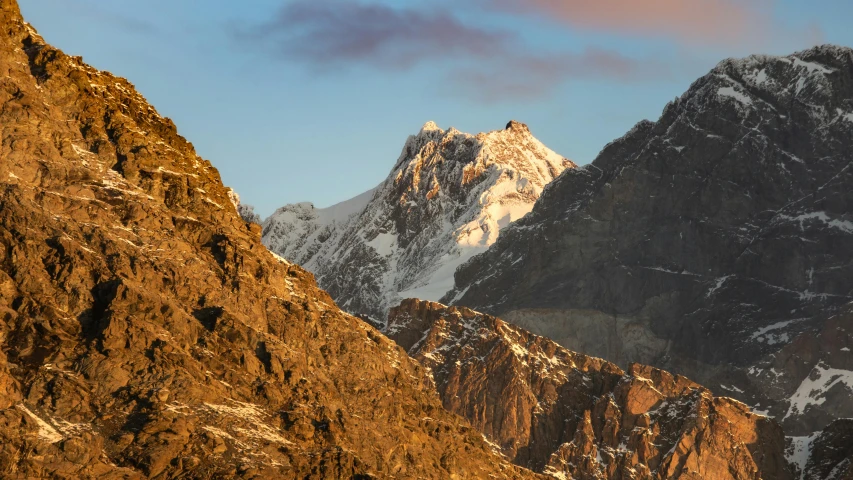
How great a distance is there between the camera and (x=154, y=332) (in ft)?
431

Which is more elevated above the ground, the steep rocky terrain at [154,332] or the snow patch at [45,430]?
the steep rocky terrain at [154,332]

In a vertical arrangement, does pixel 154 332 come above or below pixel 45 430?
above

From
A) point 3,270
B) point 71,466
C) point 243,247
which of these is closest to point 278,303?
point 243,247

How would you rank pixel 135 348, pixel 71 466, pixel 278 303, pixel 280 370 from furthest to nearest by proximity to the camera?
pixel 278 303
pixel 280 370
pixel 135 348
pixel 71 466

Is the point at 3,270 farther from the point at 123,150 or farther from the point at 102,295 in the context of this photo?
the point at 123,150

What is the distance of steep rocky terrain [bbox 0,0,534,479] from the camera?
404 ft

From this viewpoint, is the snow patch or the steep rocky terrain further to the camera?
the steep rocky terrain

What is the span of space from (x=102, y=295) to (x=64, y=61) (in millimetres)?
26926

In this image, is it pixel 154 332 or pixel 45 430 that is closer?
pixel 45 430

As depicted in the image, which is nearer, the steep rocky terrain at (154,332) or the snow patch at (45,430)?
the snow patch at (45,430)

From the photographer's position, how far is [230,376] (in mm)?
134500

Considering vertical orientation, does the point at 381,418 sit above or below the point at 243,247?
below

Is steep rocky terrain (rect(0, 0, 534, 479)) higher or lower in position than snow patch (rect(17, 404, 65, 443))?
higher

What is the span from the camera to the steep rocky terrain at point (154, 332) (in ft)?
404
